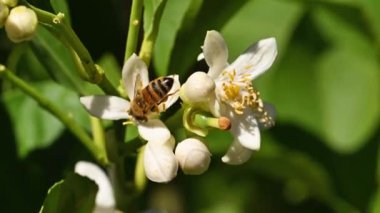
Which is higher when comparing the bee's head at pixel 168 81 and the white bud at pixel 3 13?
the white bud at pixel 3 13

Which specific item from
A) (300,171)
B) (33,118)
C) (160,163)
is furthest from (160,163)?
(300,171)

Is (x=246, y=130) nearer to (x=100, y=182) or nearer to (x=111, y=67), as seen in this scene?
(x=100, y=182)

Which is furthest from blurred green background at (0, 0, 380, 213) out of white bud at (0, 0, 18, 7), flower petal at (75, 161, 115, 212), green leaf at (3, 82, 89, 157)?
white bud at (0, 0, 18, 7)

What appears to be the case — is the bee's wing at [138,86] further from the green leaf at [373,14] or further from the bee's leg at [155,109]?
the green leaf at [373,14]

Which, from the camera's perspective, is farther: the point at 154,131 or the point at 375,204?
the point at 375,204

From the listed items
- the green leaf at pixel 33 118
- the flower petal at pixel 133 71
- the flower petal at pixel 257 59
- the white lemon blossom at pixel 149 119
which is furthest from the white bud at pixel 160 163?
the green leaf at pixel 33 118
